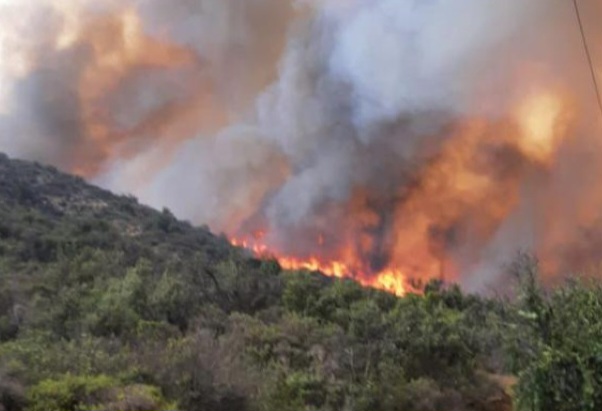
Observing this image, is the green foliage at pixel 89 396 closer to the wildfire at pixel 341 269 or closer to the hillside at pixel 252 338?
the hillside at pixel 252 338

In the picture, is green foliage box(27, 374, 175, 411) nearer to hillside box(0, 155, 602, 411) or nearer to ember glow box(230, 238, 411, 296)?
hillside box(0, 155, 602, 411)

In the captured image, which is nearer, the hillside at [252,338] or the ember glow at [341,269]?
the hillside at [252,338]

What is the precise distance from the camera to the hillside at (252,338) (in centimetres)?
1922

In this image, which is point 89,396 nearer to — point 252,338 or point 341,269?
point 252,338

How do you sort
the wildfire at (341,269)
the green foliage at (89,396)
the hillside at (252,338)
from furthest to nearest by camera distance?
1. the wildfire at (341,269)
2. the hillside at (252,338)
3. the green foliage at (89,396)

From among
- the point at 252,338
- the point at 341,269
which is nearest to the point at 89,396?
the point at 252,338

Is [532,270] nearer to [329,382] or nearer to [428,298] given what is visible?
[329,382]

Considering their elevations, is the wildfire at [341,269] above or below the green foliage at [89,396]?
above

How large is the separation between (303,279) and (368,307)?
8.10m

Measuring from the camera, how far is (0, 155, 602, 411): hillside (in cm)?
1922

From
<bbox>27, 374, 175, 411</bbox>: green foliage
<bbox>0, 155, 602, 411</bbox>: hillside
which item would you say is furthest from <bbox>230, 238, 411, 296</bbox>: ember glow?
<bbox>27, 374, 175, 411</bbox>: green foliage

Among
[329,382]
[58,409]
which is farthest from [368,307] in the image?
[58,409]

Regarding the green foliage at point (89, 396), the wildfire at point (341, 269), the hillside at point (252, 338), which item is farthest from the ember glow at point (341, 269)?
the green foliage at point (89, 396)

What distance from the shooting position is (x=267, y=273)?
54.6 metres
